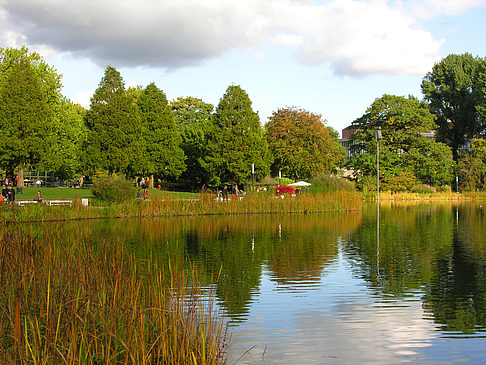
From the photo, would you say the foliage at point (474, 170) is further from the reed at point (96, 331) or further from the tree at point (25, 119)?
the reed at point (96, 331)

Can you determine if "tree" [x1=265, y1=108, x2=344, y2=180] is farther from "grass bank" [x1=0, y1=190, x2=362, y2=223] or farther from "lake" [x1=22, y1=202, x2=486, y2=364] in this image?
"lake" [x1=22, y1=202, x2=486, y2=364]

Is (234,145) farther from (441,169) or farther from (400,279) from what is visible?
(400,279)

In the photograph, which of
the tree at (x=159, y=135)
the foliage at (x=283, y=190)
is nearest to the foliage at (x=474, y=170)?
the tree at (x=159, y=135)

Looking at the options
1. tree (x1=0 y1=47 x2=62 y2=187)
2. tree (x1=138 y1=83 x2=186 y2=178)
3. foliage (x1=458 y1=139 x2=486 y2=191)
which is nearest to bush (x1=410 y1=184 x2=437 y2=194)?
foliage (x1=458 y1=139 x2=486 y2=191)

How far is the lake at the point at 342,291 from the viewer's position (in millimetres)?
7379

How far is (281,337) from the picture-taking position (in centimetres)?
786

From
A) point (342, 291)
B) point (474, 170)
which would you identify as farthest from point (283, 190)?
point (474, 170)

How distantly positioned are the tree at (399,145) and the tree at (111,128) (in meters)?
27.6

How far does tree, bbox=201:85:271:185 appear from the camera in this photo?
172 feet

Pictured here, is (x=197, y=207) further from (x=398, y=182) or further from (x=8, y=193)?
(x=398, y=182)

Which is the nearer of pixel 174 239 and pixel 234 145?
pixel 174 239

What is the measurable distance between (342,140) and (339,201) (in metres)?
120

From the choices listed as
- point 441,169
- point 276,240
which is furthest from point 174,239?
point 441,169

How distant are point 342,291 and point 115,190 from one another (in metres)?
22.7
